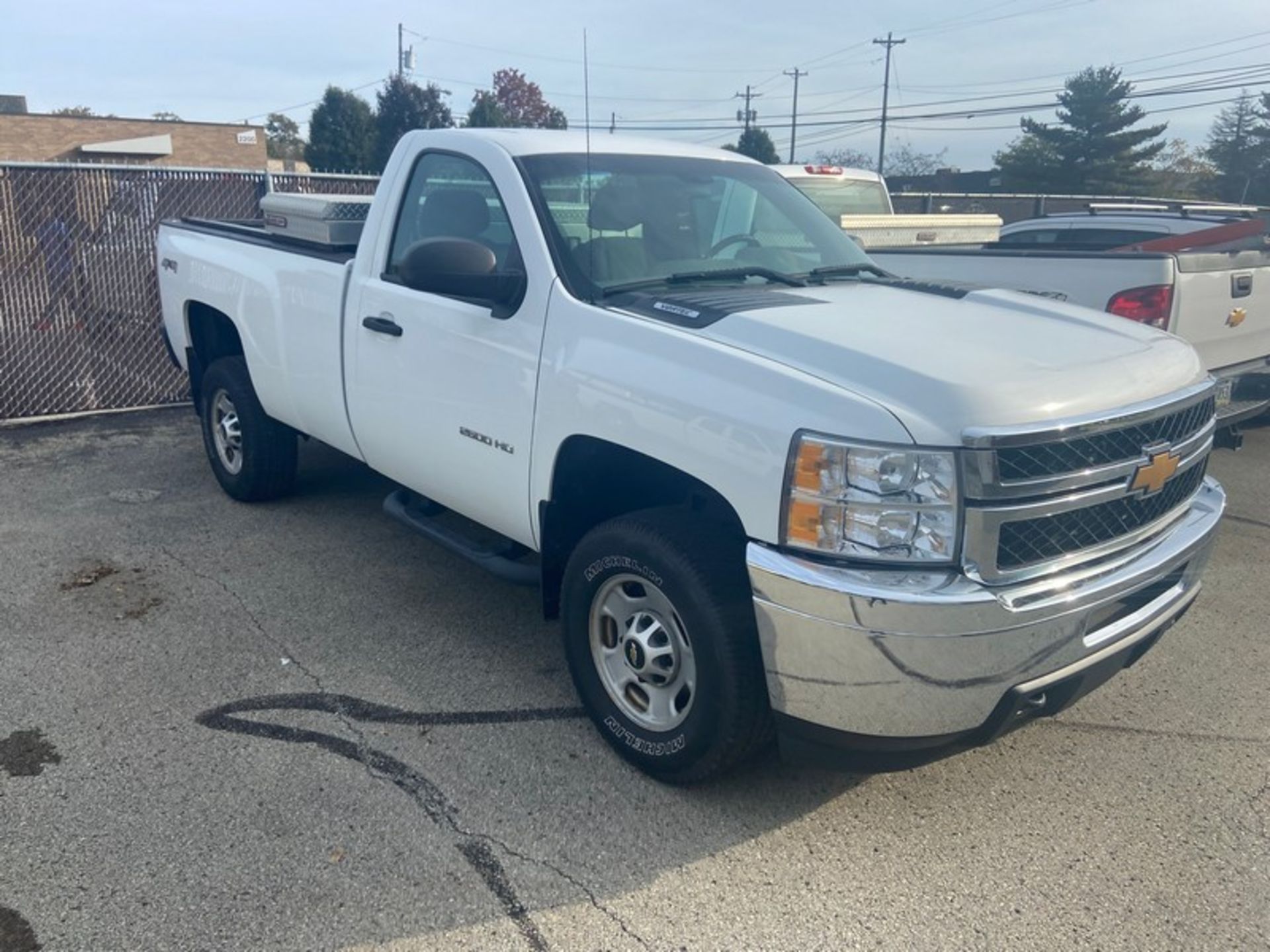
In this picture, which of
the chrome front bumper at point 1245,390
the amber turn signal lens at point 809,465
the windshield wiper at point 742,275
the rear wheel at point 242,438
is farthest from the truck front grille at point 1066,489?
the rear wheel at point 242,438

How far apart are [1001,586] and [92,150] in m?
45.5

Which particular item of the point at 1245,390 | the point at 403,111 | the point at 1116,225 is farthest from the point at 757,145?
the point at 1245,390

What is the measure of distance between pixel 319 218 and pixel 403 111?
31.8 metres

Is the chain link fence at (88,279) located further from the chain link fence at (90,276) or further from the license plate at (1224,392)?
the license plate at (1224,392)

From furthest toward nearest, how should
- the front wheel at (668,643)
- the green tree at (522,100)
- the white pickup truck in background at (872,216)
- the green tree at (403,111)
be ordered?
the green tree at (522,100), the green tree at (403,111), the white pickup truck in background at (872,216), the front wheel at (668,643)

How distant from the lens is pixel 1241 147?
5653cm

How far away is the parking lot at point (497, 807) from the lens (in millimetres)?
2814

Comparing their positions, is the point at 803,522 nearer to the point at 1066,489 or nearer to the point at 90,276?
the point at 1066,489

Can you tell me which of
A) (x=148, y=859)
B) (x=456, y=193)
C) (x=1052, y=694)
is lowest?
(x=148, y=859)

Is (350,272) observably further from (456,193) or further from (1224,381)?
(1224,381)

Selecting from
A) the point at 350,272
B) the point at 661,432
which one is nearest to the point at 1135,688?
the point at 661,432

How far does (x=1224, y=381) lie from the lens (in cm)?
580

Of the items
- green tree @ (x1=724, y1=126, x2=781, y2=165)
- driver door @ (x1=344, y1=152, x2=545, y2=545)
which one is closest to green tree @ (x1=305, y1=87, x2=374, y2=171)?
green tree @ (x1=724, y1=126, x2=781, y2=165)

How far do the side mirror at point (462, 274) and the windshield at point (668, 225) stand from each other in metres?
0.22
